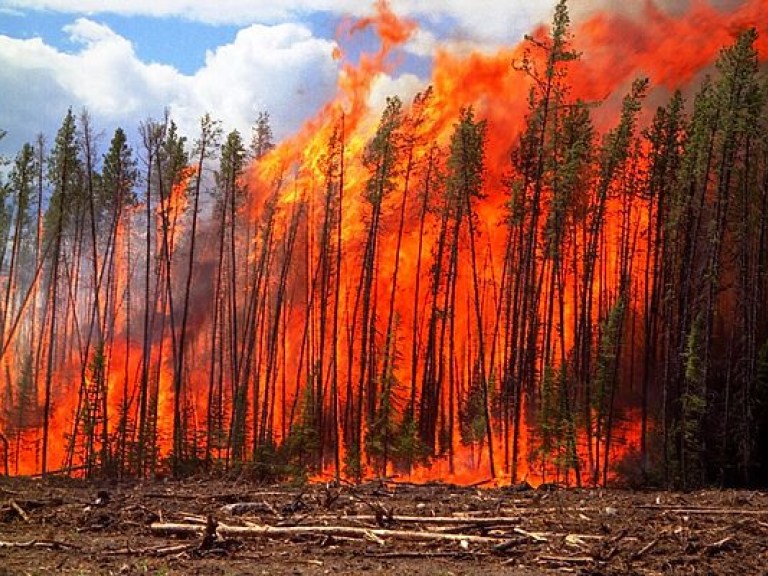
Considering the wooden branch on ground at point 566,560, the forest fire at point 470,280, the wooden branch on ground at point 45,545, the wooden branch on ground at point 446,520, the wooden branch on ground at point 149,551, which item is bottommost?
the wooden branch on ground at point 45,545

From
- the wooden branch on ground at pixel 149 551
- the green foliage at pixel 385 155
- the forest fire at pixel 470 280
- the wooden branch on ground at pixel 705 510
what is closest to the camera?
the wooden branch on ground at pixel 149 551

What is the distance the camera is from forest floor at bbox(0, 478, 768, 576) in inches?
395

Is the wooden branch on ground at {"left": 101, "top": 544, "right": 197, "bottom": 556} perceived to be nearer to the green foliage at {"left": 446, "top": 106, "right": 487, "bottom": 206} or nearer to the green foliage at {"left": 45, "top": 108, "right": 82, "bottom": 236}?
the green foliage at {"left": 446, "top": 106, "right": 487, "bottom": 206}

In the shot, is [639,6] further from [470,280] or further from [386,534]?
[386,534]

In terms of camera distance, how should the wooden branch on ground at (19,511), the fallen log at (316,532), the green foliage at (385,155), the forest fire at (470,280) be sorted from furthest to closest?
the green foliage at (385,155) < the forest fire at (470,280) < the wooden branch on ground at (19,511) < the fallen log at (316,532)

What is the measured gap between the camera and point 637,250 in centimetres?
2555

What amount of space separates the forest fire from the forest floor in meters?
7.50

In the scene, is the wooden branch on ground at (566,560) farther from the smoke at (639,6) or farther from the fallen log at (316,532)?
the smoke at (639,6)

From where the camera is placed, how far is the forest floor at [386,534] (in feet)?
32.9

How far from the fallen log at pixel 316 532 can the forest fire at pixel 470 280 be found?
11.4 metres

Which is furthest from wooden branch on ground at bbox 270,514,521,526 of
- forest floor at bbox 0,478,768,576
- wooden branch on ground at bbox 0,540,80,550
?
wooden branch on ground at bbox 0,540,80,550

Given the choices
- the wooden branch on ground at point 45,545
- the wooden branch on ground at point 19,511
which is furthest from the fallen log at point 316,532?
the wooden branch on ground at point 19,511

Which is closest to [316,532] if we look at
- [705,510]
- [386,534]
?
[386,534]

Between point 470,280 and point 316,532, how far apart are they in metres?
16.8
